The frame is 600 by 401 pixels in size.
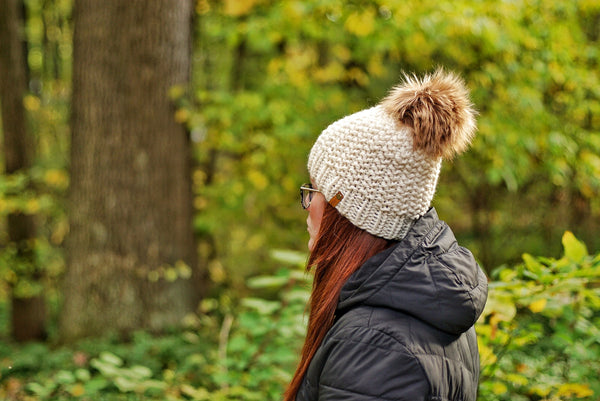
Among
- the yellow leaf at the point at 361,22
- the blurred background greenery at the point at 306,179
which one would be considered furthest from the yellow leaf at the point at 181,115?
the yellow leaf at the point at 361,22

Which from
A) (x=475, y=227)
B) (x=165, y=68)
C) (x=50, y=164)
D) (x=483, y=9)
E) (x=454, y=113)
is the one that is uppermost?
(x=483, y=9)

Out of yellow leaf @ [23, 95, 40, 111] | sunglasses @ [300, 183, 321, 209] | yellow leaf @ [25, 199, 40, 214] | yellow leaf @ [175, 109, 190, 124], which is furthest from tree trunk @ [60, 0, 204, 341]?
sunglasses @ [300, 183, 321, 209]

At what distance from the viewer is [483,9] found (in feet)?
14.7

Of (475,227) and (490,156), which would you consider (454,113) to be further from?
(475,227)

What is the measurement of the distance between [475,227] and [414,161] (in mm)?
4458

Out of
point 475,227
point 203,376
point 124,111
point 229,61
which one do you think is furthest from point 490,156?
point 229,61

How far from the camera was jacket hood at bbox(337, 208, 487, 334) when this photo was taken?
4.50 ft

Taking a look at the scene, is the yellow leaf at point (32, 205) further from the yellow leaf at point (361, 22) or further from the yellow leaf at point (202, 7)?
the yellow leaf at point (361, 22)

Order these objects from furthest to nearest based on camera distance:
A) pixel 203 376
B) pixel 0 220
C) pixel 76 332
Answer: pixel 0 220, pixel 76 332, pixel 203 376

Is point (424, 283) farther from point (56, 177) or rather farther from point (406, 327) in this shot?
point (56, 177)

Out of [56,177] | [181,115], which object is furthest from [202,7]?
[56,177]

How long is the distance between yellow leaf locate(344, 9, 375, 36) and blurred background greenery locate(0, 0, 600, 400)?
0.01 metres

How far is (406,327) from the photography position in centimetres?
136

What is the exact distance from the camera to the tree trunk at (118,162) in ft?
15.5
